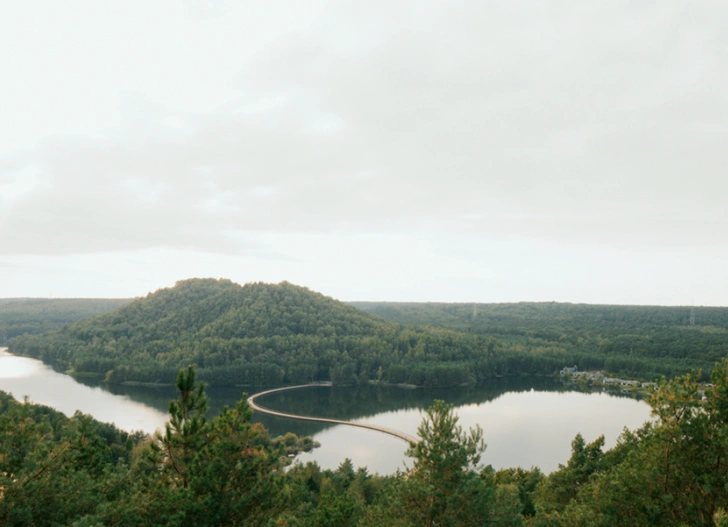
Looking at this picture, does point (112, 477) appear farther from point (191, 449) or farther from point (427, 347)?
point (427, 347)

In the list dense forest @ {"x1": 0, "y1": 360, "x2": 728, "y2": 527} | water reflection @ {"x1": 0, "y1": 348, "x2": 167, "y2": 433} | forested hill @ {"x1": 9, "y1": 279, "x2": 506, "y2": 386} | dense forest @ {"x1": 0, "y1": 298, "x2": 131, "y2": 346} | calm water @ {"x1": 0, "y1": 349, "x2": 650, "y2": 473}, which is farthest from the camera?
dense forest @ {"x1": 0, "y1": 298, "x2": 131, "y2": 346}

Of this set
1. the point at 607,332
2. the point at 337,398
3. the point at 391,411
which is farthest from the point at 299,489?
the point at 607,332

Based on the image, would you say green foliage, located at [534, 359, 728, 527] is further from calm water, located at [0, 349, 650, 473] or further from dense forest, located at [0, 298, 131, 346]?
dense forest, located at [0, 298, 131, 346]

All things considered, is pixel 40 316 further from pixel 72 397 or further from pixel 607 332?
pixel 607 332

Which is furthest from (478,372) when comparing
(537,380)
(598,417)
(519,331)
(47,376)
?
(47,376)

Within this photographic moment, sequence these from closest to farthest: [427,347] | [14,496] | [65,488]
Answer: [14,496]
[65,488]
[427,347]

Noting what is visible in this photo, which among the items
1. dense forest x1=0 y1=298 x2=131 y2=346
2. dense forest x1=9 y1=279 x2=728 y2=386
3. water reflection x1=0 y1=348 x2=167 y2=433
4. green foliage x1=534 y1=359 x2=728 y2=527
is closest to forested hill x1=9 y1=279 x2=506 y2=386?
dense forest x1=9 y1=279 x2=728 y2=386
